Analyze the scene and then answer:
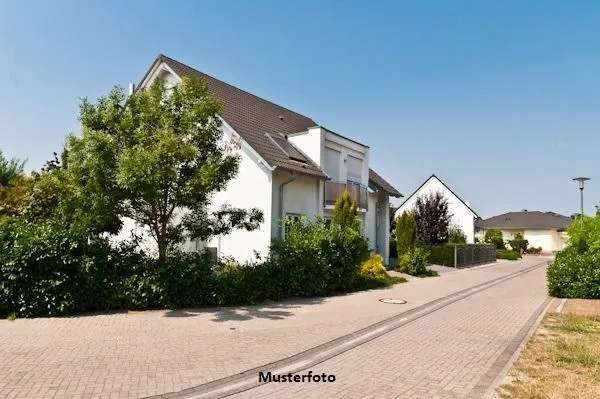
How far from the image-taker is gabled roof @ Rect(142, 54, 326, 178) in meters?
18.0

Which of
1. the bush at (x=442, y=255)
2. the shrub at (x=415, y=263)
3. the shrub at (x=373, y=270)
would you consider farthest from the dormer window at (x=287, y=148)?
the bush at (x=442, y=255)

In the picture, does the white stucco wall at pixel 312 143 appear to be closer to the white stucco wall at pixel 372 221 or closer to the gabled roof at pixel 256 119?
the gabled roof at pixel 256 119

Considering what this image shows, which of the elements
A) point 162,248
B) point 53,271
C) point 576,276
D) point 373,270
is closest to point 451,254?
point 373,270

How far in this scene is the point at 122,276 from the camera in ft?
36.1

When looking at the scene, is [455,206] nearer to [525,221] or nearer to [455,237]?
[455,237]

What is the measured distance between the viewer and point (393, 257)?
30812 mm

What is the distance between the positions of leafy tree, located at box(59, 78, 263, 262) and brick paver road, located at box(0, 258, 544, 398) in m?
2.52

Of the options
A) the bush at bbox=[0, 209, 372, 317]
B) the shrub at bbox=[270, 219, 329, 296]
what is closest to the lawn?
the shrub at bbox=[270, 219, 329, 296]

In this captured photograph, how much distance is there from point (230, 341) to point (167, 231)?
203 inches

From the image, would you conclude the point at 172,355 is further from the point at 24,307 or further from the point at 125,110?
the point at 125,110

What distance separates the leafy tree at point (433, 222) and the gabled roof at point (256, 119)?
1319cm

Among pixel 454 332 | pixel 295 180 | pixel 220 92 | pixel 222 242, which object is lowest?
pixel 454 332

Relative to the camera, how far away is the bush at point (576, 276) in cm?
1507

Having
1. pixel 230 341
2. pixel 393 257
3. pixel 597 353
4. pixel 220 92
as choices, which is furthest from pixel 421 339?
pixel 393 257
